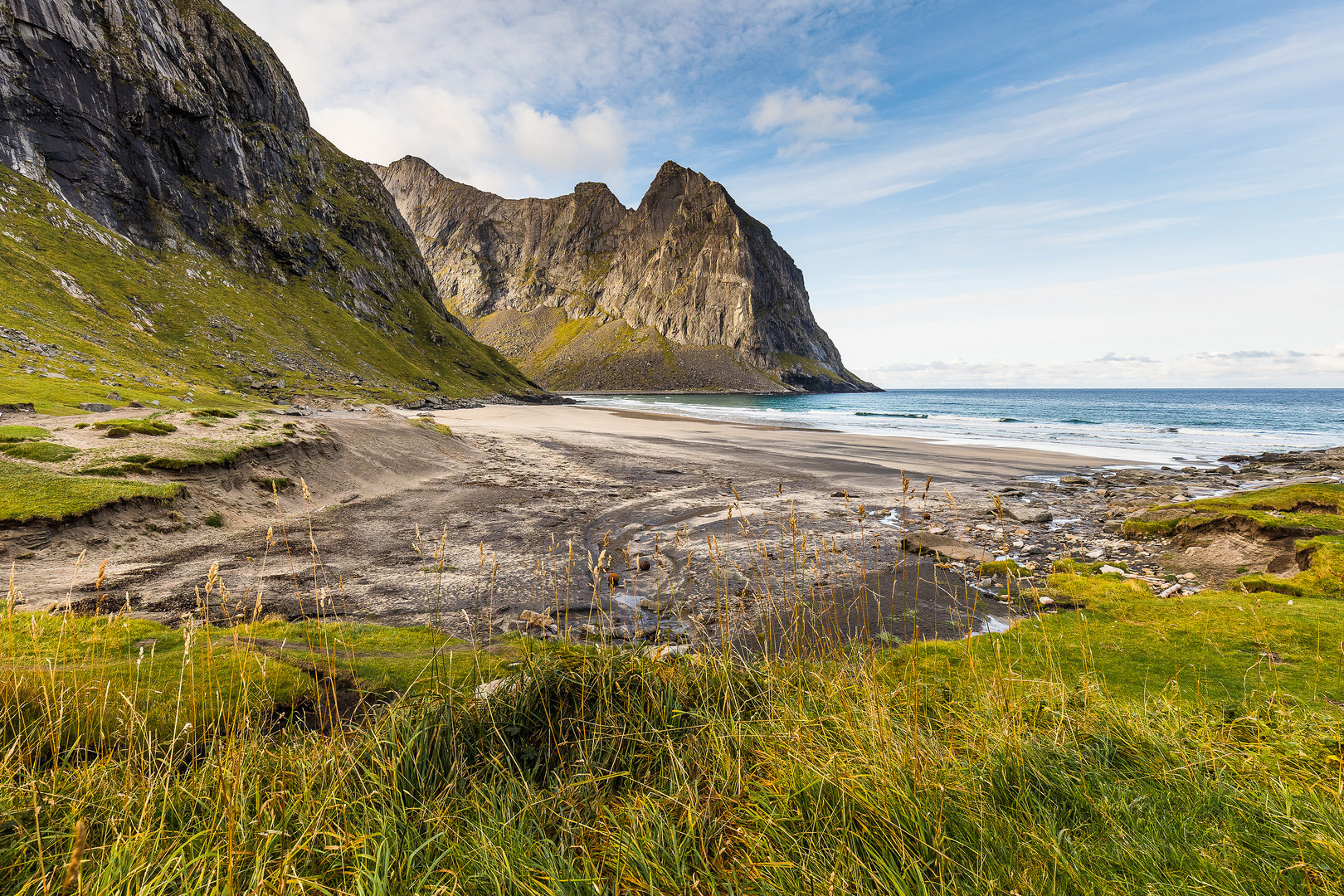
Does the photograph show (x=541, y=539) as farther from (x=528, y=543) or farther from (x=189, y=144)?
(x=189, y=144)

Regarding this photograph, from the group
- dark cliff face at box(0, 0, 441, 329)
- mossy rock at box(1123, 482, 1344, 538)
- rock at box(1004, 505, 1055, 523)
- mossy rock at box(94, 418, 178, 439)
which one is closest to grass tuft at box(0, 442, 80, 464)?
mossy rock at box(94, 418, 178, 439)

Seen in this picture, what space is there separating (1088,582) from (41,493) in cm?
2144

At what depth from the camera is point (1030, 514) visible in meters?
18.0

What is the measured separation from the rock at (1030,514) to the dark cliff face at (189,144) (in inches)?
4029

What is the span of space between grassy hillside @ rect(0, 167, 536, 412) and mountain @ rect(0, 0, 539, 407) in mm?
262

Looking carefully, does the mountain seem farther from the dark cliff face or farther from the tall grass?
the tall grass

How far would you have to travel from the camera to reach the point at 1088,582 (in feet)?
32.7

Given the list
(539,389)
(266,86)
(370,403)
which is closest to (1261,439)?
(370,403)

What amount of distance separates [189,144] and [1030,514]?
12484 centimetres

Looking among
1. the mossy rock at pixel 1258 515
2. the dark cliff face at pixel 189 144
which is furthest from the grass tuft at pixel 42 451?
the dark cliff face at pixel 189 144

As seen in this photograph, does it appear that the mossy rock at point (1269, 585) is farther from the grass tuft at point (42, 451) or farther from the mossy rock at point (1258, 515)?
the grass tuft at point (42, 451)

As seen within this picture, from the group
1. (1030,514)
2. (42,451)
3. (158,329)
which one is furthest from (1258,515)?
(158,329)

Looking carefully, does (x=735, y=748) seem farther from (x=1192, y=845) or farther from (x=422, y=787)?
(x=1192, y=845)

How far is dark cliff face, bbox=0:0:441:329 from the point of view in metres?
65.0
